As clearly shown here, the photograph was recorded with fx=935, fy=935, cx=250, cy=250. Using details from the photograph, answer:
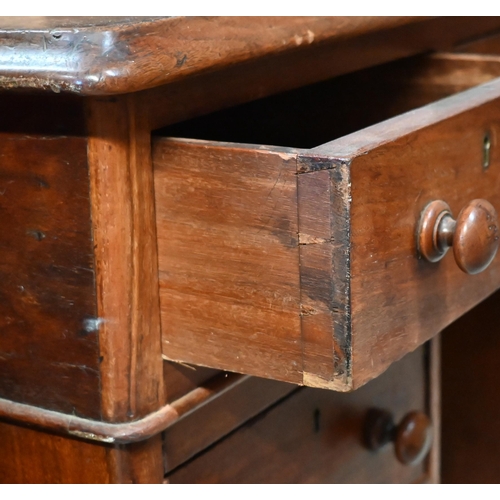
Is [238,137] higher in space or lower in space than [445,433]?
higher

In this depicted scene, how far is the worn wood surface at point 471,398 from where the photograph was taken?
1.04 m

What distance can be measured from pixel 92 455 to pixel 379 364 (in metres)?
0.22

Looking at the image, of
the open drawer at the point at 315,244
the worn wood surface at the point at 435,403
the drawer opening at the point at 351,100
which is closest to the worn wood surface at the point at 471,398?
the worn wood surface at the point at 435,403

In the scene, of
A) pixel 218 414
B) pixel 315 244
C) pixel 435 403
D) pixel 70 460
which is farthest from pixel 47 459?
pixel 435 403

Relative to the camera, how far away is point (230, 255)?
0.59 m

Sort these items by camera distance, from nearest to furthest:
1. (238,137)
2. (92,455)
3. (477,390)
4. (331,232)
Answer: (331,232), (92,455), (238,137), (477,390)

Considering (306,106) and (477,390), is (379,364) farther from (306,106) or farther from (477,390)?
(477,390)

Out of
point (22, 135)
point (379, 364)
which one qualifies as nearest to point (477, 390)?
point (379, 364)

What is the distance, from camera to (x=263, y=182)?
1.84ft

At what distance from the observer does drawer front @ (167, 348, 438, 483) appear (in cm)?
78

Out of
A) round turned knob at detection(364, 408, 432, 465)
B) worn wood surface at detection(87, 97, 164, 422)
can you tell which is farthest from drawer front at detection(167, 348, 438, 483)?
worn wood surface at detection(87, 97, 164, 422)

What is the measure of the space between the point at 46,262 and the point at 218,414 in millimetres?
207

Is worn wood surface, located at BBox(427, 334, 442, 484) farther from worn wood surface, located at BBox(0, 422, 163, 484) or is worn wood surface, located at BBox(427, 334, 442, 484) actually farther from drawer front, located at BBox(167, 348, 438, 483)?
worn wood surface, located at BBox(0, 422, 163, 484)

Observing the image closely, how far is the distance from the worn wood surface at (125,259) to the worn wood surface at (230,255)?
12mm
